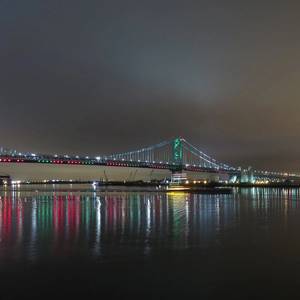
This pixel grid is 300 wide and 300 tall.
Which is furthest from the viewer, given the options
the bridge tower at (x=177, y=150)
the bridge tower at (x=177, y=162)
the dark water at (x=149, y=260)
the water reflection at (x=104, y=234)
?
the bridge tower at (x=177, y=150)

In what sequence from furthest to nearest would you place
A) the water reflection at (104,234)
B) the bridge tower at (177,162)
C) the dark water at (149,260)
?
the bridge tower at (177,162)
the water reflection at (104,234)
the dark water at (149,260)

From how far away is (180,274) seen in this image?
15062 mm

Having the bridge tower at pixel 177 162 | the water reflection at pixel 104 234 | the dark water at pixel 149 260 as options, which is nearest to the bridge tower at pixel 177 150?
the bridge tower at pixel 177 162

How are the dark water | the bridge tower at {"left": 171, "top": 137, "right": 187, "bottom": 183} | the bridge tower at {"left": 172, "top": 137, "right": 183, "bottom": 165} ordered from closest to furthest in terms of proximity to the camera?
the dark water, the bridge tower at {"left": 171, "top": 137, "right": 187, "bottom": 183}, the bridge tower at {"left": 172, "top": 137, "right": 183, "bottom": 165}

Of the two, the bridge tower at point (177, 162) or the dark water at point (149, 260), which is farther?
the bridge tower at point (177, 162)

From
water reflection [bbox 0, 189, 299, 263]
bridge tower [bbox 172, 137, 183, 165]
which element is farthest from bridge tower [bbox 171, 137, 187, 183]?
water reflection [bbox 0, 189, 299, 263]

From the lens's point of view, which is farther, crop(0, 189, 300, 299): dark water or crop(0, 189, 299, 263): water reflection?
crop(0, 189, 299, 263): water reflection

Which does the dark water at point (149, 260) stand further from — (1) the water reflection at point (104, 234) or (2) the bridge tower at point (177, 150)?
(2) the bridge tower at point (177, 150)

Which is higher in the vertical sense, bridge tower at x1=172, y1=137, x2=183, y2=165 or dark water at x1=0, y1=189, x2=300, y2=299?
bridge tower at x1=172, y1=137, x2=183, y2=165

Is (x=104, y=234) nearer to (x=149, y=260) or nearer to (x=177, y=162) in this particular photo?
(x=149, y=260)

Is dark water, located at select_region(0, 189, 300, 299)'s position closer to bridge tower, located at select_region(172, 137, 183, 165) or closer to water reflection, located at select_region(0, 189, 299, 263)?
water reflection, located at select_region(0, 189, 299, 263)

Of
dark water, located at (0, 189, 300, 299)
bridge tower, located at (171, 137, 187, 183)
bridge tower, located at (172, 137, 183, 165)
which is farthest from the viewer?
bridge tower, located at (172, 137, 183, 165)

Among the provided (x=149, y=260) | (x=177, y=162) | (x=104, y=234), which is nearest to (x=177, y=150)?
(x=177, y=162)

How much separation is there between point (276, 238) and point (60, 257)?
416 inches
